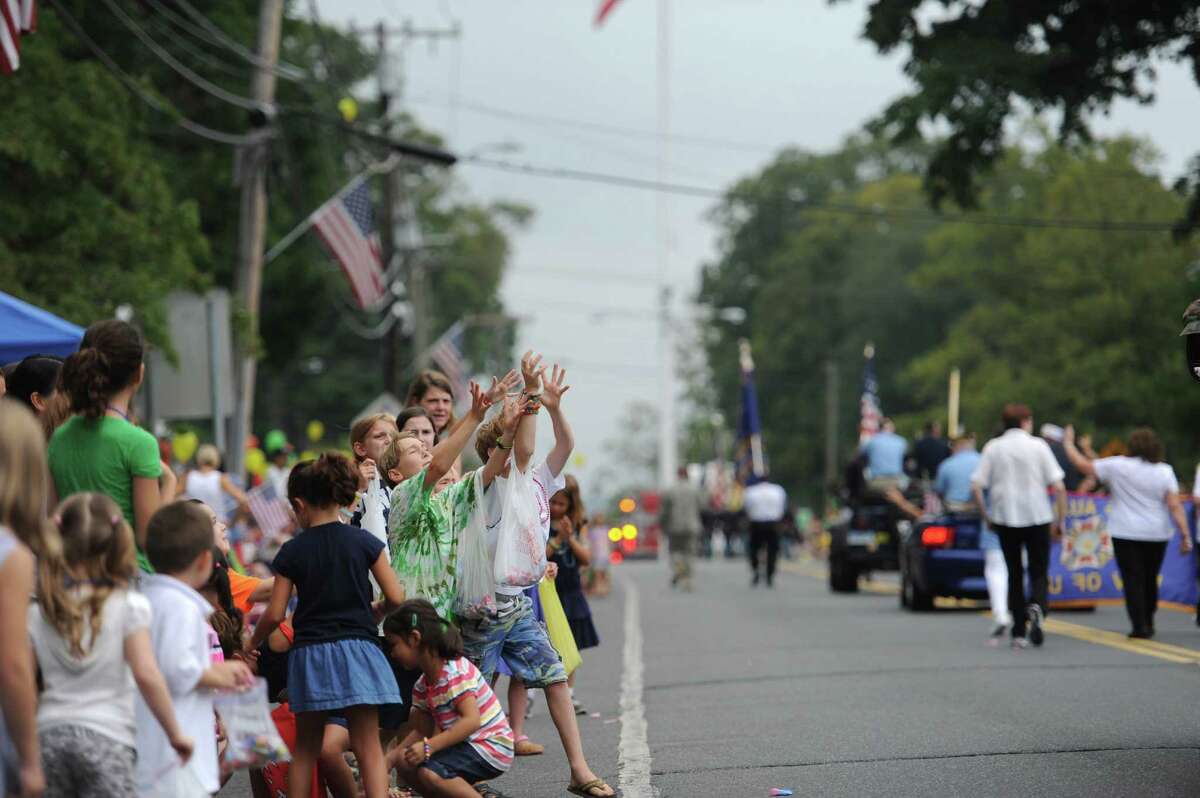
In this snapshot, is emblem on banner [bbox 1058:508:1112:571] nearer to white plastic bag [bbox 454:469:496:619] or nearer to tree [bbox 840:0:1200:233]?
tree [bbox 840:0:1200:233]

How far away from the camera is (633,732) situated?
1124 centimetres

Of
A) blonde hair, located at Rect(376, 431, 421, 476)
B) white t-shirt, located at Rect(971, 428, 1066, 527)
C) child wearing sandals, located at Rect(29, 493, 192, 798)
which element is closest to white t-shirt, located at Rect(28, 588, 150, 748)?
child wearing sandals, located at Rect(29, 493, 192, 798)

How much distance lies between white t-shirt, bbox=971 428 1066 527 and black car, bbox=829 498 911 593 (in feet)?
34.4

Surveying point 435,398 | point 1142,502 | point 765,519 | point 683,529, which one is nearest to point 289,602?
point 435,398

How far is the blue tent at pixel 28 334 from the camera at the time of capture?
44.9ft

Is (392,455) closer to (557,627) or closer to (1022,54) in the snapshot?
(557,627)

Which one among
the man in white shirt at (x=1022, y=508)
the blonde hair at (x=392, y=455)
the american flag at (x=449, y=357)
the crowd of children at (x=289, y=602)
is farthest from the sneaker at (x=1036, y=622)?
the american flag at (x=449, y=357)

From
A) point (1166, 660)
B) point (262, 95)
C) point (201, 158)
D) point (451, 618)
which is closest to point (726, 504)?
point (201, 158)

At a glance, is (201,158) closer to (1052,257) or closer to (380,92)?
(380,92)

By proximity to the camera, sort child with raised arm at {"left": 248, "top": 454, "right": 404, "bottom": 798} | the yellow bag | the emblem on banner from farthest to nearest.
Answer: the emblem on banner < the yellow bag < child with raised arm at {"left": 248, "top": 454, "right": 404, "bottom": 798}

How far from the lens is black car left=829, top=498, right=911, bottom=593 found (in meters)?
27.3

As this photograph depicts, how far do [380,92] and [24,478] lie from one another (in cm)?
3552

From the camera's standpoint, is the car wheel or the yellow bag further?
the car wheel

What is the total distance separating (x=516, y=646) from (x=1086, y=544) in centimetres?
1267
